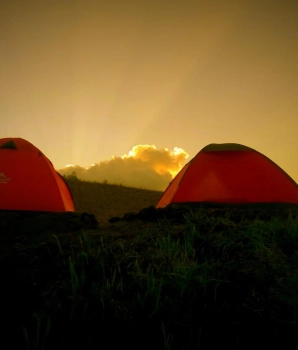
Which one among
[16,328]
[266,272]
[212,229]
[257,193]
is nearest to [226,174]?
[257,193]

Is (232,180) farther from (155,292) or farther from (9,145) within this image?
(155,292)

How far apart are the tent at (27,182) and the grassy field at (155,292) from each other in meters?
3.76

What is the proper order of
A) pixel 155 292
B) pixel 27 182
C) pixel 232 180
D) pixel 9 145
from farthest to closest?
pixel 9 145
pixel 27 182
pixel 232 180
pixel 155 292

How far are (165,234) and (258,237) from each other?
0.84m

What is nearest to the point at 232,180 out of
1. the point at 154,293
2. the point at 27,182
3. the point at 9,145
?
the point at 27,182

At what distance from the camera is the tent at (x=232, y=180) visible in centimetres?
691

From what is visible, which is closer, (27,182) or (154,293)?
(154,293)

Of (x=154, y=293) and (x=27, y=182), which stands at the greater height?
(x=27, y=182)

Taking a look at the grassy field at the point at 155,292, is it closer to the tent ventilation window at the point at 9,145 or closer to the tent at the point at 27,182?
the tent at the point at 27,182

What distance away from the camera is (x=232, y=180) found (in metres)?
7.01

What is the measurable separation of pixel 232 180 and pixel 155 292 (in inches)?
199

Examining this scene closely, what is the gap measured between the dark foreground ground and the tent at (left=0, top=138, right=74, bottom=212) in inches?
152

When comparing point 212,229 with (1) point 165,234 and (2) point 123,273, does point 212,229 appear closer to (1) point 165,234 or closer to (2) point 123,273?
(1) point 165,234

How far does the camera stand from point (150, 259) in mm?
2781
